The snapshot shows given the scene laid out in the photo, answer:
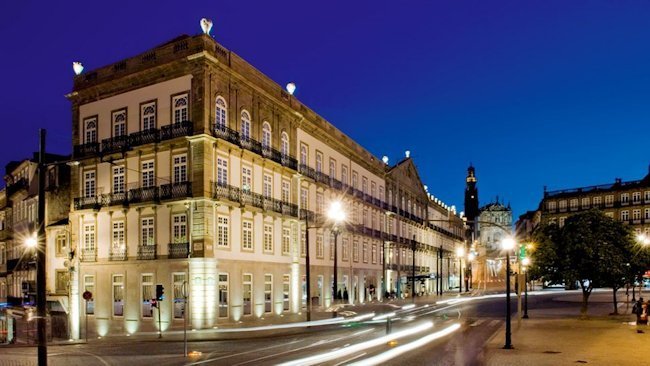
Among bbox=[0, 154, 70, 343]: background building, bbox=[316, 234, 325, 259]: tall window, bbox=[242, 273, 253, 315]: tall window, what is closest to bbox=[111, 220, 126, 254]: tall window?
bbox=[0, 154, 70, 343]: background building

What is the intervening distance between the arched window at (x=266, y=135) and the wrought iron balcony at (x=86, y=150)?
1133 cm

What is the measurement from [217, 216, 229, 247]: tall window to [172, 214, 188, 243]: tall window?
2.04m

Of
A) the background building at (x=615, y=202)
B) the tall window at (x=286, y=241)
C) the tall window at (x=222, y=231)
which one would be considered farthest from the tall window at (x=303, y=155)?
the background building at (x=615, y=202)

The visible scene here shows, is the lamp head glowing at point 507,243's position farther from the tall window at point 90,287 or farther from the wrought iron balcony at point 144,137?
the tall window at point 90,287

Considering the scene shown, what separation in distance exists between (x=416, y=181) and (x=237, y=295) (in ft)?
179

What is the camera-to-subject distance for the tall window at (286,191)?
47.2m

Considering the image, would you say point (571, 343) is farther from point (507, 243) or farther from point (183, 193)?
point (183, 193)

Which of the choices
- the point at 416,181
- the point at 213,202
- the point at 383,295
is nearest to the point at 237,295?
the point at 213,202

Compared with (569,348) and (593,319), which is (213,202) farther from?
(593,319)

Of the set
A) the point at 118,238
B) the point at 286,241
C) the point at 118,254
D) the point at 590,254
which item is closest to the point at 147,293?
the point at 118,254

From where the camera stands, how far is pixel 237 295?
39.6 meters

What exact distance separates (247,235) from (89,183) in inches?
458

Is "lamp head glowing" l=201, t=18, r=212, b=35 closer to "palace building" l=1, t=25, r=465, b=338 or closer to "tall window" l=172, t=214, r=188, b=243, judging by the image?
"palace building" l=1, t=25, r=465, b=338

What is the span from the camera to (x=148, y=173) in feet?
130
